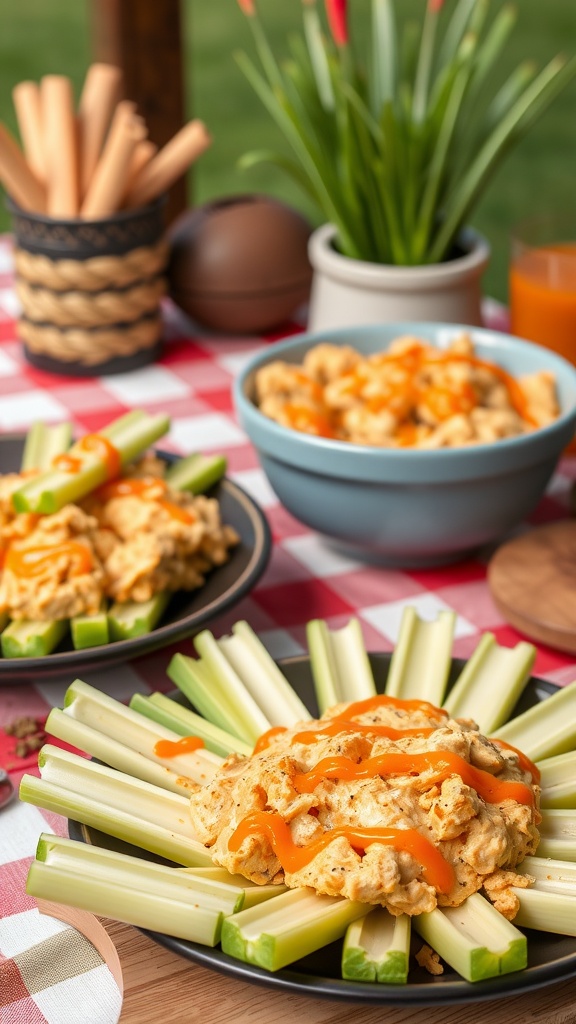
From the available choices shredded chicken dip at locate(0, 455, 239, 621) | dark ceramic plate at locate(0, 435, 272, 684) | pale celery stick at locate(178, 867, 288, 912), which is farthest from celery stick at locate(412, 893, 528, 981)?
shredded chicken dip at locate(0, 455, 239, 621)

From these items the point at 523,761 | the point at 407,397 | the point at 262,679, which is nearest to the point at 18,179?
the point at 407,397

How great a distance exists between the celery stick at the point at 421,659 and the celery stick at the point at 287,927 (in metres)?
0.35

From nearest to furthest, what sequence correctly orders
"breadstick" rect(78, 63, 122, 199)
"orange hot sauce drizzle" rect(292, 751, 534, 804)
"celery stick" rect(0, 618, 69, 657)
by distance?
"orange hot sauce drizzle" rect(292, 751, 534, 804), "celery stick" rect(0, 618, 69, 657), "breadstick" rect(78, 63, 122, 199)

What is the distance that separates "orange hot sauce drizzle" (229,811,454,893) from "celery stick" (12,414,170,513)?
0.61 meters

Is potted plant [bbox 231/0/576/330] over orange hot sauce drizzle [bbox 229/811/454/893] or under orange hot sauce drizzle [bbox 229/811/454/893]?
over

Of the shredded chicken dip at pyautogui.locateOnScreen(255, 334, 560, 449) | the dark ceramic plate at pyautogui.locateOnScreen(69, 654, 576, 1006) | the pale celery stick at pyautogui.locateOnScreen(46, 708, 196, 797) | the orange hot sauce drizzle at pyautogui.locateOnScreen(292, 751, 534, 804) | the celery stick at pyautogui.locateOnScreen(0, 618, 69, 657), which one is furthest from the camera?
the shredded chicken dip at pyautogui.locateOnScreen(255, 334, 560, 449)

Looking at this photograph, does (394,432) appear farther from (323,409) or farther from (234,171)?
(234,171)

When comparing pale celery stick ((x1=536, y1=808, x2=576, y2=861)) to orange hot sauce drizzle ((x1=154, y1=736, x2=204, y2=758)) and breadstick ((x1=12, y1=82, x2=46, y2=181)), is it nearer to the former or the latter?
orange hot sauce drizzle ((x1=154, y1=736, x2=204, y2=758))

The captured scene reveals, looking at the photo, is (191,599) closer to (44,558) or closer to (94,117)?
(44,558)

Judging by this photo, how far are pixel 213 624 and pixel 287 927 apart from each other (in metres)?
0.74

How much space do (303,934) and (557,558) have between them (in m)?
0.87

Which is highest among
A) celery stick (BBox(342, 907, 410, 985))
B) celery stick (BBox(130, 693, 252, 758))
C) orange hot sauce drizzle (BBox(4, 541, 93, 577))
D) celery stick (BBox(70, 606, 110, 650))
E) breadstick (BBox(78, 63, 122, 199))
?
breadstick (BBox(78, 63, 122, 199))

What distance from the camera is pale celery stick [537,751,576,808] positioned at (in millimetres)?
1156

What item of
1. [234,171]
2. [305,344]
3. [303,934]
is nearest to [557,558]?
[305,344]
